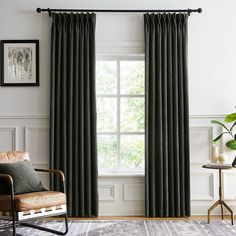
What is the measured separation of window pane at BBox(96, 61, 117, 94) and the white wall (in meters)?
0.24

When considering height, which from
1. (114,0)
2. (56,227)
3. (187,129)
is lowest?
(56,227)

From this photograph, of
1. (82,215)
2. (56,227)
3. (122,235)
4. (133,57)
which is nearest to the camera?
(122,235)

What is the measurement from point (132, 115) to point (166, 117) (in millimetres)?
516

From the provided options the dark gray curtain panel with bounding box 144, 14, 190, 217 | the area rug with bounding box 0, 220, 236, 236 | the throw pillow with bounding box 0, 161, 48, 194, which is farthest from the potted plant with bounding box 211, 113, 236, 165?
the throw pillow with bounding box 0, 161, 48, 194

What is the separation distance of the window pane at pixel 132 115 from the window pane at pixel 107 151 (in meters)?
0.21

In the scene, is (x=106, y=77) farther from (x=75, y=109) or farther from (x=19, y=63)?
(x=19, y=63)

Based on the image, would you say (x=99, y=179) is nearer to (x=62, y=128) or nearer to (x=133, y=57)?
(x=62, y=128)

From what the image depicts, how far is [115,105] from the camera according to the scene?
515 centimetres

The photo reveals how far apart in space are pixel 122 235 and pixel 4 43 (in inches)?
107

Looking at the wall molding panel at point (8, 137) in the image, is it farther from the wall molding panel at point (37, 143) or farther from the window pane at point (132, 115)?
the window pane at point (132, 115)

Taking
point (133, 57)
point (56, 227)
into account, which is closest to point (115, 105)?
point (133, 57)

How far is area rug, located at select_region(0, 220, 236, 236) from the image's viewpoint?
4.00 m

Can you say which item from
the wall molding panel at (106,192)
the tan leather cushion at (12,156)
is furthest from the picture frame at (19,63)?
the wall molding panel at (106,192)

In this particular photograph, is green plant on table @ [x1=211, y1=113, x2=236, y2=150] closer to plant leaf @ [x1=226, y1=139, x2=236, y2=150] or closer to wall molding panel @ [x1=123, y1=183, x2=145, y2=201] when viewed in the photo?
plant leaf @ [x1=226, y1=139, x2=236, y2=150]
